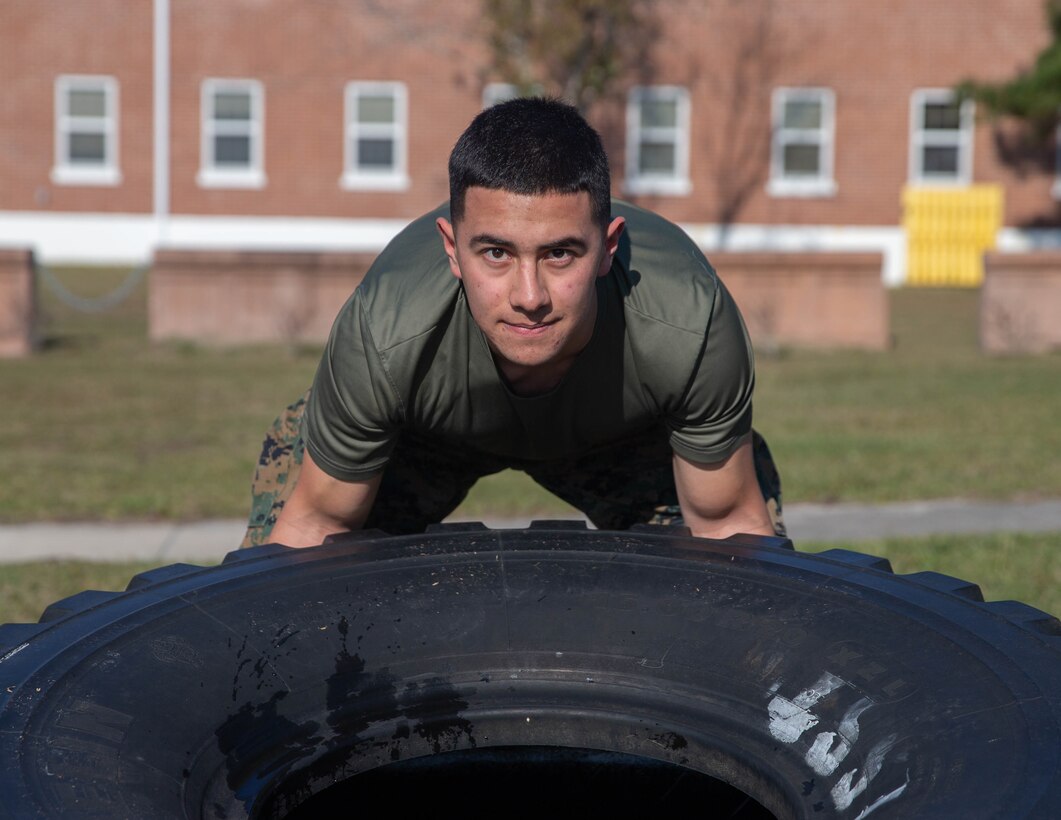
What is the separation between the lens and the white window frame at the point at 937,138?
25.4m

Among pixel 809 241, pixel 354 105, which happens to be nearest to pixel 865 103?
pixel 809 241

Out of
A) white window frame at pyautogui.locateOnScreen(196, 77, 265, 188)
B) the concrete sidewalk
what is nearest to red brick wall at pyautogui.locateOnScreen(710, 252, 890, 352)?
the concrete sidewalk

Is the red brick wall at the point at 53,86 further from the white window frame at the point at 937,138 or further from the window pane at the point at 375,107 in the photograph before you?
the white window frame at the point at 937,138

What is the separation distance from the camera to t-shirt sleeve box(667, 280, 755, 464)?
299 cm

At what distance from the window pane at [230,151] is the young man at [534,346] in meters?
23.0

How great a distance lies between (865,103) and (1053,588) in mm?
21682

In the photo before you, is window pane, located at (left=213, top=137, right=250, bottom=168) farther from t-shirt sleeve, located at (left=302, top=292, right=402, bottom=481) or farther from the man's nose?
the man's nose

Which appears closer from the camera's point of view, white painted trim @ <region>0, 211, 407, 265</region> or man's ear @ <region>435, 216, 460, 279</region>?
man's ear @ <region>435, 216, 460, 279</region>

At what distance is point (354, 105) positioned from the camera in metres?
25.5

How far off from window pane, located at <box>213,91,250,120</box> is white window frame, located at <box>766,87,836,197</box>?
9.87 m

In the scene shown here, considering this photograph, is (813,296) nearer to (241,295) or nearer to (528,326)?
(241,295)

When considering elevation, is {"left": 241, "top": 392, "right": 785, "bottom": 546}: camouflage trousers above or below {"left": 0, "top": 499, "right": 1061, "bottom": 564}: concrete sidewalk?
above

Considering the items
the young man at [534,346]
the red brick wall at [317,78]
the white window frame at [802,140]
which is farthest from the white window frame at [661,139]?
the young man at [534,346]

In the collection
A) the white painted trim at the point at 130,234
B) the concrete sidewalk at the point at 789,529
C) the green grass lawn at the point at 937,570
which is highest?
the green grass lawn at the point at 937,570
